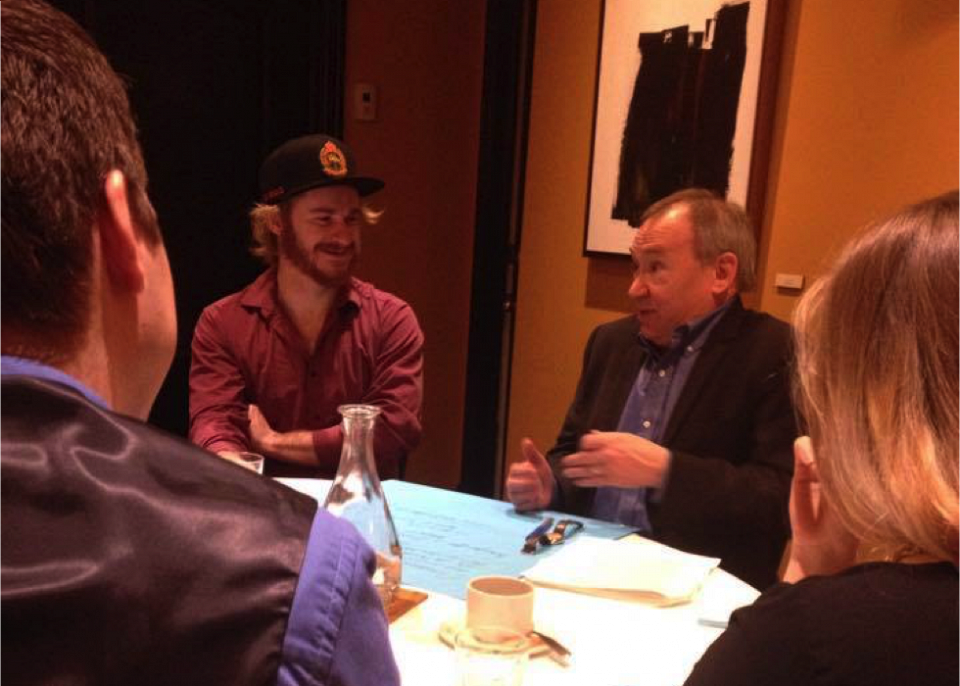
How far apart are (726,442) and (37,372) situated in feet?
5.36

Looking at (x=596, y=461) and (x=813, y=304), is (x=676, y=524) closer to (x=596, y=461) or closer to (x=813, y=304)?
(x=596, y=461)

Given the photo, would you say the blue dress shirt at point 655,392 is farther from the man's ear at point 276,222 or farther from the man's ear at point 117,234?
the man's ear at point 117,234

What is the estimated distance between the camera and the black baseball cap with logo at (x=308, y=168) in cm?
249

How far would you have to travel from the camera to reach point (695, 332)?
2045 millimetres

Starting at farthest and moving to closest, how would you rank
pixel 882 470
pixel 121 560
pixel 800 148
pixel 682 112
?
pixel 682 112 → pixel 800 148 → pixel 882 470 → pixel 121 560

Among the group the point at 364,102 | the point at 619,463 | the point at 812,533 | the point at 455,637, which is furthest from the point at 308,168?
the point at 812,533

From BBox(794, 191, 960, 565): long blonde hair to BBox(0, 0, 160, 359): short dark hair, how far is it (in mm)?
738

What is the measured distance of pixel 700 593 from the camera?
1.37 metres

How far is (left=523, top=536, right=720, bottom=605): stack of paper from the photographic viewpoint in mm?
1331

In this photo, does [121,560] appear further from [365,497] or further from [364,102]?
[364,102]

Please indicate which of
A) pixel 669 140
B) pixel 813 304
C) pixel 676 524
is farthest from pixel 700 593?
pixel 669 140

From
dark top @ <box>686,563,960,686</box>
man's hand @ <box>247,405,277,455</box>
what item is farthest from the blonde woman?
man's hand @ <box>247,405,277,455</box>

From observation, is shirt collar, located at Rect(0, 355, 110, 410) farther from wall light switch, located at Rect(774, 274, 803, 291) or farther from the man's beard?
wall light switch, located at Rect(774, 274, 803, 291)

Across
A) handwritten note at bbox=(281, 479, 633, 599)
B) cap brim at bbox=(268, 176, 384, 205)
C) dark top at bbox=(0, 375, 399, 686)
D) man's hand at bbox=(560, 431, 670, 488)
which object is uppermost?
cap brim at bbox=(268, 176, 384, 205)
